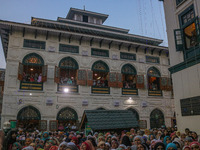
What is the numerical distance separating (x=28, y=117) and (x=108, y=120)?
28.2 feet

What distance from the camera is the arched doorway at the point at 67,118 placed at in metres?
17.4

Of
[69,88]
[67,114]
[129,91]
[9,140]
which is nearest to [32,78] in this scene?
[69,88]

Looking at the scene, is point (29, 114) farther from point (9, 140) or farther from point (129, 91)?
point (9, 140)

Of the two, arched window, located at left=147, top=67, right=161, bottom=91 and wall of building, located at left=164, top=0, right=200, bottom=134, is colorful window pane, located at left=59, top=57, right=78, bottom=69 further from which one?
wall of building, located at left=164, top=0, right=200, bottom=134

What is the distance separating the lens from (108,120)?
36.3 ft

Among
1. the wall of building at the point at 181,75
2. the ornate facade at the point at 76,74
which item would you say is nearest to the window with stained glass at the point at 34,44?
Result: the ornate facade at the point at 76,74

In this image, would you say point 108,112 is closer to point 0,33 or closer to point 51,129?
point 51,129

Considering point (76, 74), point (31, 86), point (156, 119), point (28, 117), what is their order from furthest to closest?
point (156, 119) < point (76, 74) < point (31, 86) < point (28, 117)

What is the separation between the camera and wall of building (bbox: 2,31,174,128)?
16484 millimetres

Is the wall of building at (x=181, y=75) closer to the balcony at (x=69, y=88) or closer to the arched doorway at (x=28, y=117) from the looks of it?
the balcony at (x=69, y=88)

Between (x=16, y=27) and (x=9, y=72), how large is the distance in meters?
4.09

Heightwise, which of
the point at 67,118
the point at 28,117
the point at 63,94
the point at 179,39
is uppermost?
the point at 179,39

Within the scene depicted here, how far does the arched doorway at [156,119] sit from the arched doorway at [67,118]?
27.8ft

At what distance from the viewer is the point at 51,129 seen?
16703 millimetres
